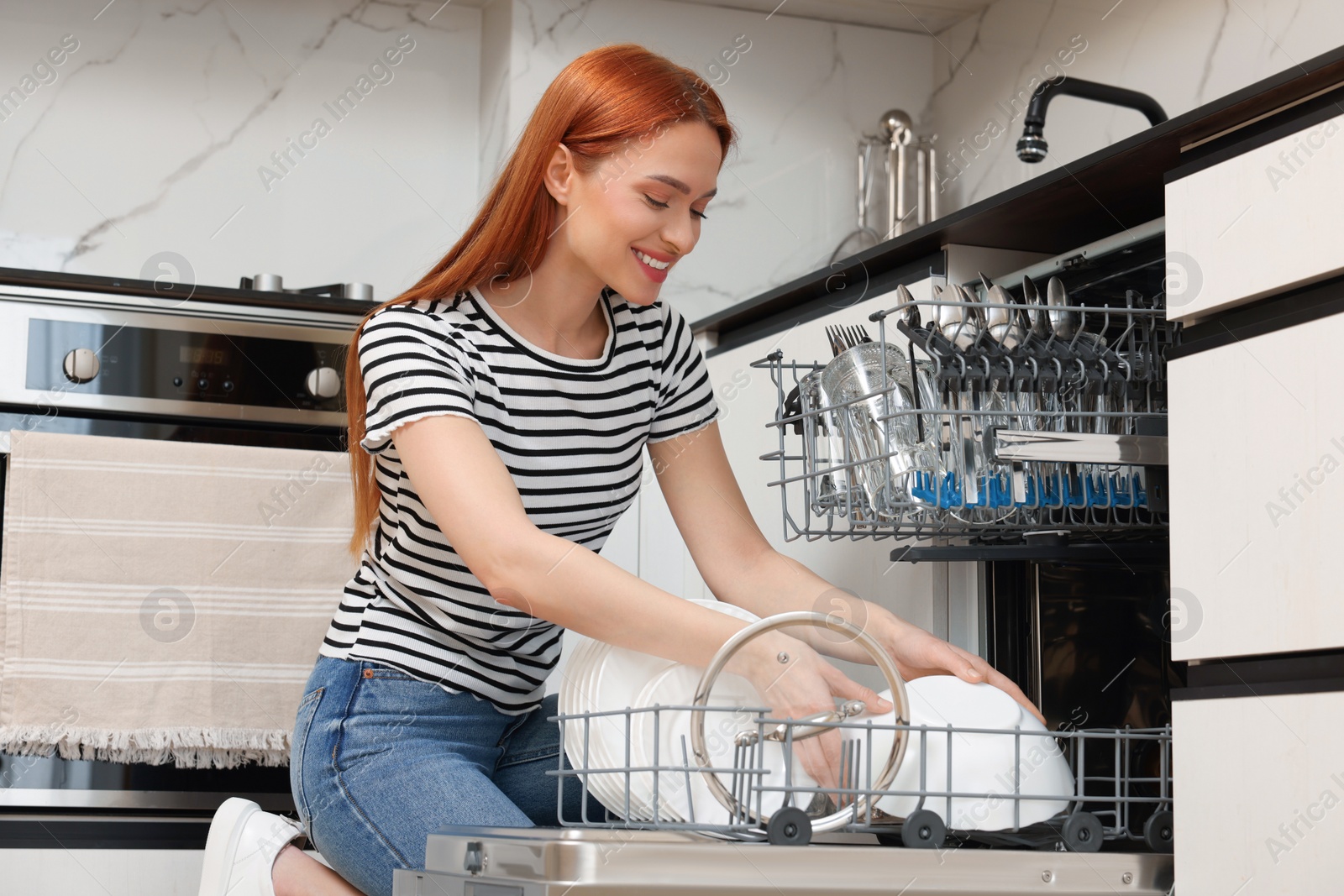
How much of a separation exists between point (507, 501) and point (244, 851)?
0.43 m

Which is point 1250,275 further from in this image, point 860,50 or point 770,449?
point 860,50

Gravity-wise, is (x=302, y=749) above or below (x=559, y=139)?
below

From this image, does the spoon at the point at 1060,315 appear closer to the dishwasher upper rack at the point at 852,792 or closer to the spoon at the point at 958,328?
the spoon at the point at 958,328

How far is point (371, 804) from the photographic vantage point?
111 centimetres

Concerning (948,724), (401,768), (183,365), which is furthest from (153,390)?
(948,724)

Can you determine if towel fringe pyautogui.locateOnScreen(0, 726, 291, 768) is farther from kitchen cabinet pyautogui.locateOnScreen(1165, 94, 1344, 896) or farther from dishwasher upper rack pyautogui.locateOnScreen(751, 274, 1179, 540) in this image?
kitchen cabinet pyautogui.locateOnScreen(1165, 94, 1344, 896)

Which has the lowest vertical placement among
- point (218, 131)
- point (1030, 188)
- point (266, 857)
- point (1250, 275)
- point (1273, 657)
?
point (266, 857)

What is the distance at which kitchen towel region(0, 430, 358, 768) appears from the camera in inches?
66.2

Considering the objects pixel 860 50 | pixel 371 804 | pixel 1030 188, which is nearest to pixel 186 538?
pixel 371 804

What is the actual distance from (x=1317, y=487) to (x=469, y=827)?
0.59 metres

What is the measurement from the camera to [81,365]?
1768 millimetres

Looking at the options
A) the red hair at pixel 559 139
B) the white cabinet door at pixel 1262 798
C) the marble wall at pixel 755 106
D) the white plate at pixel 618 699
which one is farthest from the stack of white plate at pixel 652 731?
the marble wall at pixel 755 106

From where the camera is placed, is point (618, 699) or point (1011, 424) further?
point (1011, 424)

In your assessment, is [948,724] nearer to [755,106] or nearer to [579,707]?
[579,707]
